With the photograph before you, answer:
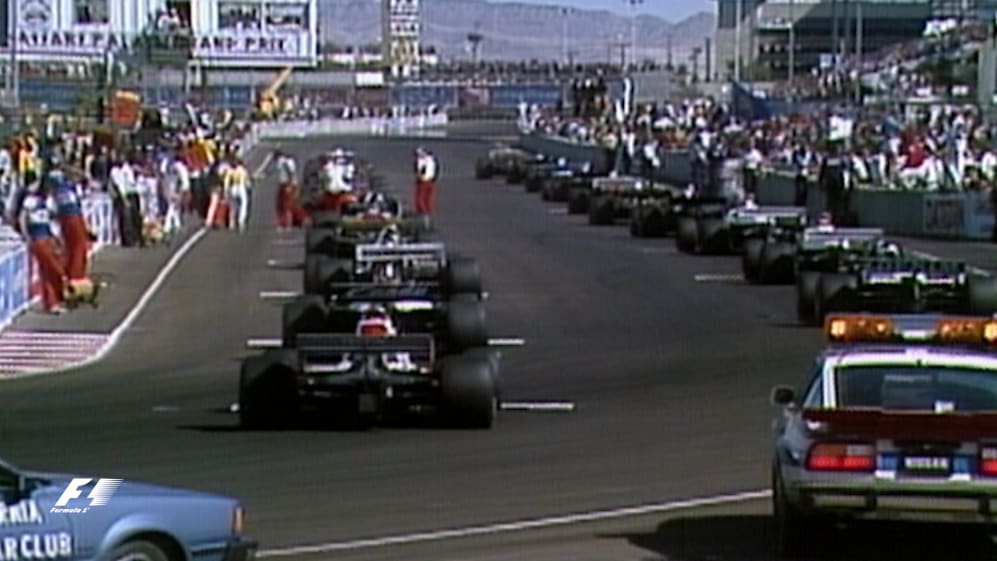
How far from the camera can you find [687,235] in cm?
4316

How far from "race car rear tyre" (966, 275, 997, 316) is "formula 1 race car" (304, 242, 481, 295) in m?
5.95

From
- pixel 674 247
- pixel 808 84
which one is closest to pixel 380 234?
pixel 674 247

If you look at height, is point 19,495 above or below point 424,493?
above

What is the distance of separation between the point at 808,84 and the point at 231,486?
8228 centimetres

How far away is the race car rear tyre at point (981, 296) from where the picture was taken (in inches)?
1044

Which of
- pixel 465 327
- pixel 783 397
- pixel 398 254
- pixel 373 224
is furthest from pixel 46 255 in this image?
pixel 783 397

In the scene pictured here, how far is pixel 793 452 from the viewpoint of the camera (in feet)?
42.0

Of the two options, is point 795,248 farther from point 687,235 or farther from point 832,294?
point 687,235

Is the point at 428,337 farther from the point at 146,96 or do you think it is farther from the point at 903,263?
the point at 146,96

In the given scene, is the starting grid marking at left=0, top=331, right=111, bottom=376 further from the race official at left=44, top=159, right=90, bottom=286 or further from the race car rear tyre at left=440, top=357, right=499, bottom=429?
the race car rear tyre at left=440, top=357, right=499, bottom=429

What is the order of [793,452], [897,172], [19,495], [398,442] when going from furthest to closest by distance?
[897,172] < [398,442] < [793,452] < [19,495]

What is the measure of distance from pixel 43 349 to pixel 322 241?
28.1 ft

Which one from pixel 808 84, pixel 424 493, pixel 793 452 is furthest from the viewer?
pixel 808 84

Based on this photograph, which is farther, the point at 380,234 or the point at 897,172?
the point at 897,172
